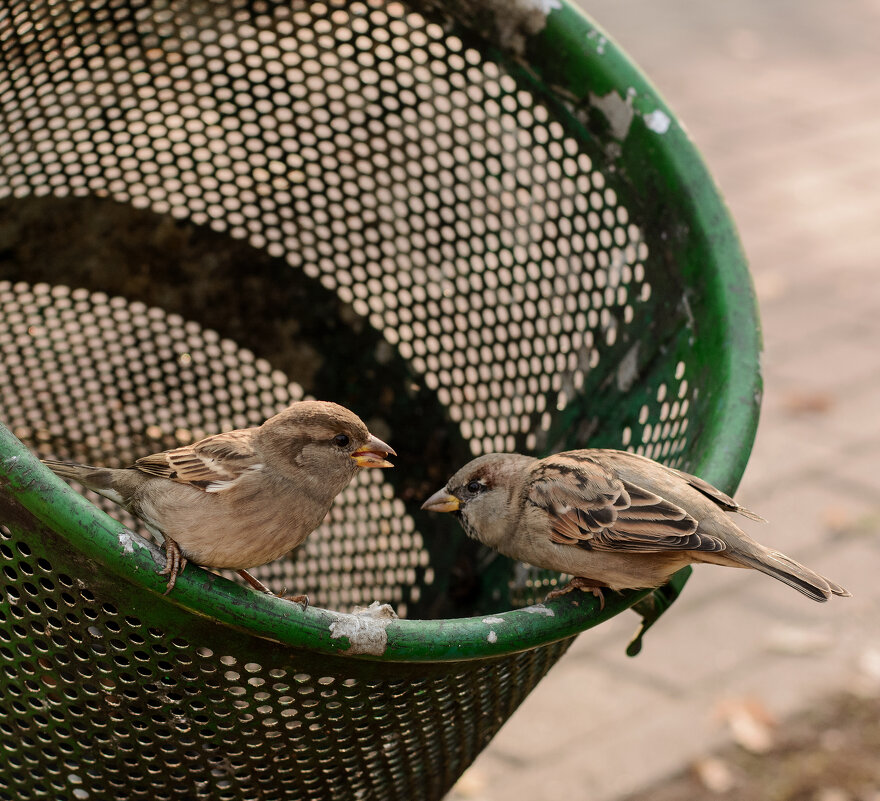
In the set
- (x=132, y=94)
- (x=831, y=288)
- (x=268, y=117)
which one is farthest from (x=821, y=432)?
(x=132, y=94)

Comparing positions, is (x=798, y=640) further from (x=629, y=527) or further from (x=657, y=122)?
(x=657, y=122)

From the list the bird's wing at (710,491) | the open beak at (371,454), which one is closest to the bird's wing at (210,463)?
the open beak at (371,454)

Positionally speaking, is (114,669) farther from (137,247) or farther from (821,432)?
(821,432)

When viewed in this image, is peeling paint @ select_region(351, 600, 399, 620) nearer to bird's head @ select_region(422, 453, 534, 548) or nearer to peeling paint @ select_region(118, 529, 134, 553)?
peeling paint @ select_region(118, 529, 134, 553)

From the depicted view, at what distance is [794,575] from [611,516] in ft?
1.24

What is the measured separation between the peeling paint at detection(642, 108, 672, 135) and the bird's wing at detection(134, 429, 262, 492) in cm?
114

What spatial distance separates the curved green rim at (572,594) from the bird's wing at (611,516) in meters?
0.17

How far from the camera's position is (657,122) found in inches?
104

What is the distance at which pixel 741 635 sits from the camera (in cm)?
451

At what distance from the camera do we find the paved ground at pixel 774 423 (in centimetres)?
409

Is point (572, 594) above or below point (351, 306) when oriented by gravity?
above

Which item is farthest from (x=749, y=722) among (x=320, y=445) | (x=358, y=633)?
(x=358, y=633)

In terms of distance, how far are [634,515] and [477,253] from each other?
39.3 inches

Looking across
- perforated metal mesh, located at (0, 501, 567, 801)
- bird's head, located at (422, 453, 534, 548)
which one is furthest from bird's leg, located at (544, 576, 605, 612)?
bird's head, located at (422, 453, 534, 548)
